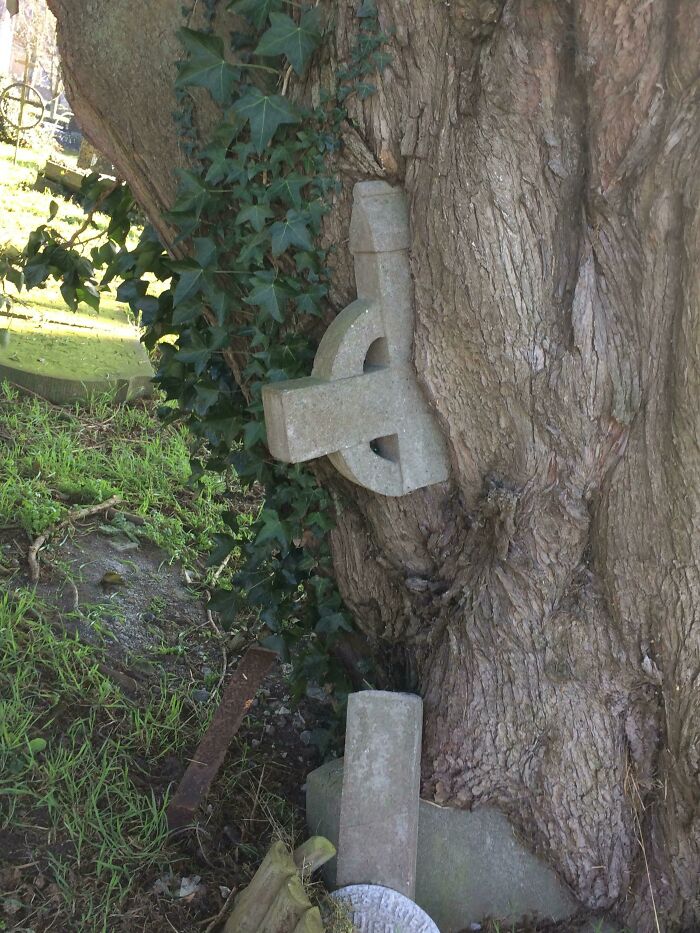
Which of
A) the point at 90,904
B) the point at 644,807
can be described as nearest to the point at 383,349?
the point at 644,807

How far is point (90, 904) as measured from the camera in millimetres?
2264

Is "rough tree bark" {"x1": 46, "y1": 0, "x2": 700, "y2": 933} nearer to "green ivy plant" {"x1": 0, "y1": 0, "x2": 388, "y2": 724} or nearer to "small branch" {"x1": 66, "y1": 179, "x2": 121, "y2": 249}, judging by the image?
"green ivy plant" {"x1": 0, "y1": 0, "x2": 388, "y2": 724}

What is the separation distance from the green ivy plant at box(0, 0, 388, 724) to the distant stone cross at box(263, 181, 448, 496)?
0.12 metres

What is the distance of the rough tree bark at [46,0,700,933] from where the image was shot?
1957mm

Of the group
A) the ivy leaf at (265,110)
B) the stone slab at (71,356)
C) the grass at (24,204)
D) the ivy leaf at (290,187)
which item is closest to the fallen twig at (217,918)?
the ivy leaf at (290,187)

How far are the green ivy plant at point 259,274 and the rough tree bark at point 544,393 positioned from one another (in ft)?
0.24

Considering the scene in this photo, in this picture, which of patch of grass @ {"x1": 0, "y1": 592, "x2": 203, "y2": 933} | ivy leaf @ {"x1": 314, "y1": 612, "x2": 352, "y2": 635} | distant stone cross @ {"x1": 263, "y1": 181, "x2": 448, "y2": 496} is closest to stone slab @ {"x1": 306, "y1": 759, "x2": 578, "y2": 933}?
ivy leaf @ {"x1": 314, "y1": 612, "x2": 352, "y2": 635}

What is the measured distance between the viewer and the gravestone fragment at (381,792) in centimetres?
227

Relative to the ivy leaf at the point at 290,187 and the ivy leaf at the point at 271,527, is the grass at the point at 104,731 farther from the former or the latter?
the ivy leaf at the point at 290,187

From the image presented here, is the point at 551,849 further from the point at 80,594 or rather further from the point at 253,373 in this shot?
the point at 80,594

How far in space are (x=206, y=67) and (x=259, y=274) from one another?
46cm

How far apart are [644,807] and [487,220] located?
1.47m

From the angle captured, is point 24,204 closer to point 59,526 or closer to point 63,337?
point 63,337

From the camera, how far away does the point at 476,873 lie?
7.82 feet
